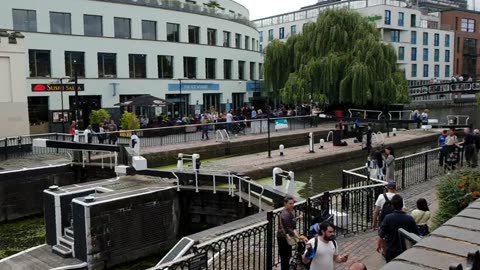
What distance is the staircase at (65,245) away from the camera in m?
14.6

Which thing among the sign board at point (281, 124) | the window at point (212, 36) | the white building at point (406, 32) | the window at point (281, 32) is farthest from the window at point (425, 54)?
the sign board at point (281, 124)

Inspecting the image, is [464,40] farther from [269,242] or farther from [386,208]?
[269,242]

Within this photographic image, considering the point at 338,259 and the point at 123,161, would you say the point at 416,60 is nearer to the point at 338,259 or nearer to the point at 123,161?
the point at 123,161

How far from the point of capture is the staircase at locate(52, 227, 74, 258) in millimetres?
14570

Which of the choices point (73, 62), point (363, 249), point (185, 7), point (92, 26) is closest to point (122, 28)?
point (92, 26)

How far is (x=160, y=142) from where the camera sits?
27.5m

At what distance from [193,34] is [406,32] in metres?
39.6

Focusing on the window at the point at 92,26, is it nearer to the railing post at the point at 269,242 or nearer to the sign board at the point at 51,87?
the sign board at the point at 51,87

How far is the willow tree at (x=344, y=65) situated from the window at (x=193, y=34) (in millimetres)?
9526

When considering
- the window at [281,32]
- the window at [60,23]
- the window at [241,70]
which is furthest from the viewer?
the window at [281,32]

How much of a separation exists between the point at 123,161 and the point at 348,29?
25920 millimetres

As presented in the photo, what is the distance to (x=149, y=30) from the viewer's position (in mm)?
42062

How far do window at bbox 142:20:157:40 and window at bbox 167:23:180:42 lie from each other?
154 centimetres

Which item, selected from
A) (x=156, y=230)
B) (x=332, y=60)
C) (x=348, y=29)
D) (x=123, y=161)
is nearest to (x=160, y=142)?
(x=123, y=161)
